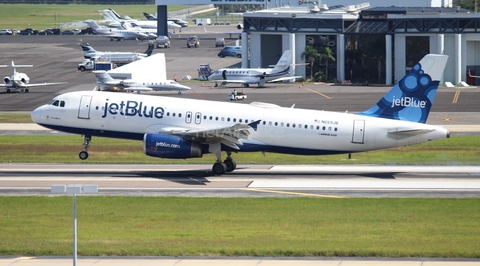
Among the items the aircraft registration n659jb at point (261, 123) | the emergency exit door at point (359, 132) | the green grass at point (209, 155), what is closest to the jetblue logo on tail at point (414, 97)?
the aircraft registration n659jb at point (261, 123)

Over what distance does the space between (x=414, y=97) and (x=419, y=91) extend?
1.46 feet

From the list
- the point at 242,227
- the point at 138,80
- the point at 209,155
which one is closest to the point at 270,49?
the point at 138,80

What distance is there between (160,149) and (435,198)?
15.1 metres

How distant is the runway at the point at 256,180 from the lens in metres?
40.5

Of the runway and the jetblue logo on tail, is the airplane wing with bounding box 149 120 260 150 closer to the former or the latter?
the runway

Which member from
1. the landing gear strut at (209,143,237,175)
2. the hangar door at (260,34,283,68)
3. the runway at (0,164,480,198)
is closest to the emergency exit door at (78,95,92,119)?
the runway at (0,164,480,198)

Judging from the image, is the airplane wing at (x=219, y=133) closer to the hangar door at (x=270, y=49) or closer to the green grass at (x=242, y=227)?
the green grass at (x=242, y=227)

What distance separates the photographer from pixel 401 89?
45094mm

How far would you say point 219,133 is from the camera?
43906 mm

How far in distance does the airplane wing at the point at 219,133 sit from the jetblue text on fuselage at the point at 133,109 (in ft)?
2.99

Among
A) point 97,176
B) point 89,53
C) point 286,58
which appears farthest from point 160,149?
point 89,53

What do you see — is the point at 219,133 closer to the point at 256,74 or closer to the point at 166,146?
the point at 166,146

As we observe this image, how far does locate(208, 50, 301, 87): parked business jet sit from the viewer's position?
106m

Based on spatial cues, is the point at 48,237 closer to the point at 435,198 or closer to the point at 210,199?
the point at 210,199
